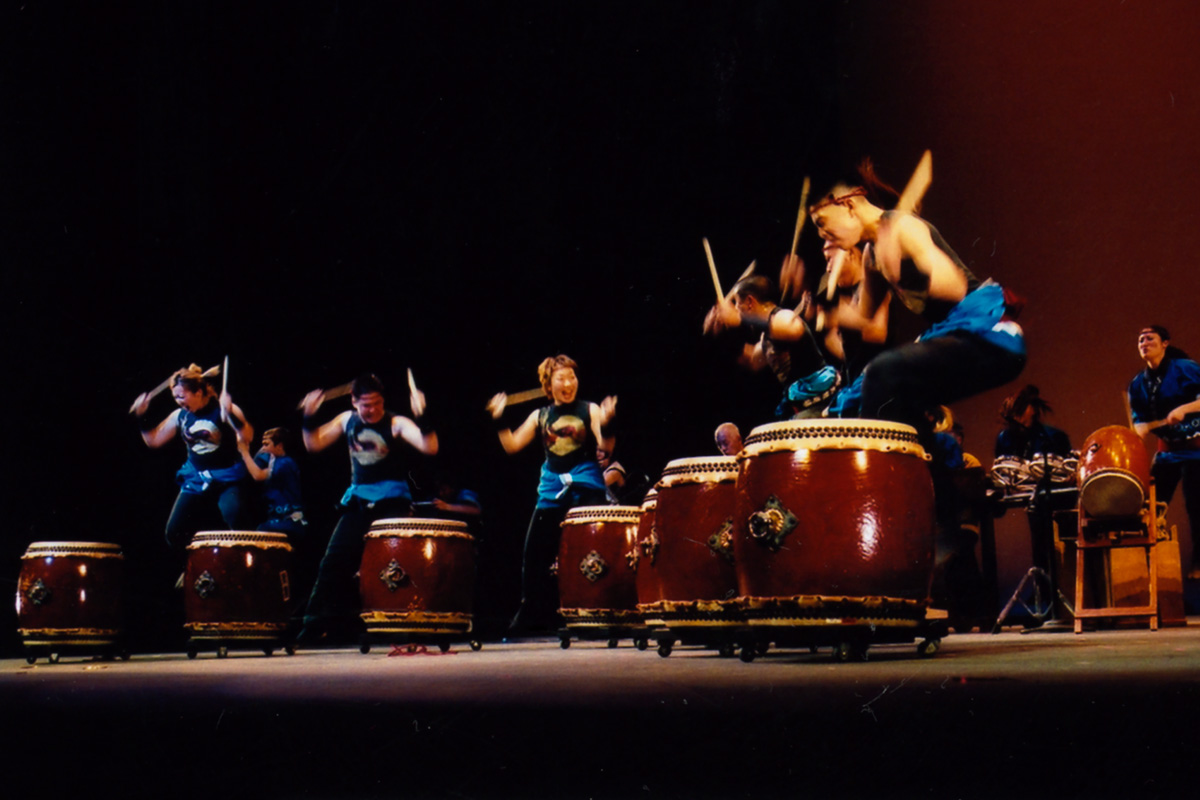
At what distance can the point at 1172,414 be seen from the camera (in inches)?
201

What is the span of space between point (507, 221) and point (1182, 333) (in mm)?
4040

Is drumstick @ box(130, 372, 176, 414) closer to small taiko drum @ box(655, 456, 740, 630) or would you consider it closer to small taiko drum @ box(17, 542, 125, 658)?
small taiko drum @ box(17, 542, 125, 658)

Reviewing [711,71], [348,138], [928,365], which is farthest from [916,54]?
[928,365]

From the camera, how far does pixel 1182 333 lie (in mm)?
5848

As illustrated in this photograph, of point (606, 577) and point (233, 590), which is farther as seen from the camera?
point (233, 590)

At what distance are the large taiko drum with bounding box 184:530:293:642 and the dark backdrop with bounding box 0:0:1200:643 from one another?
1188mm

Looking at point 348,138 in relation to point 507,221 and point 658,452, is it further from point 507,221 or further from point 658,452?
point 658,452

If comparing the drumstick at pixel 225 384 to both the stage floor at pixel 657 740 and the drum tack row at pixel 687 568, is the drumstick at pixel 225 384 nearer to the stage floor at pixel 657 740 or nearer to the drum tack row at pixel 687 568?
the drum tack row at pixel 687 568

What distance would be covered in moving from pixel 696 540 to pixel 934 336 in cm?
99

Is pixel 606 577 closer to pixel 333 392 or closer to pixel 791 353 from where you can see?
pixel 791 353

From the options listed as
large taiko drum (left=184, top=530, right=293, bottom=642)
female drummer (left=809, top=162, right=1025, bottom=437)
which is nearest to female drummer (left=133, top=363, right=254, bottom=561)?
large taiko drum (left=184, top=530, right=293, bottom=642)

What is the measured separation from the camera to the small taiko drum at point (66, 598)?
16.7 feet

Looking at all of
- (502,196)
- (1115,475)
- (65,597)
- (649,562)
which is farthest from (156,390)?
(1115,475)

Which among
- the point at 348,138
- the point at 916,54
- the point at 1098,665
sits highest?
the point at 916,54
